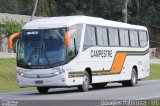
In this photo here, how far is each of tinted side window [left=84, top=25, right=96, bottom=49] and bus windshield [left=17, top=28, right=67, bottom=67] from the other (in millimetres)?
1695

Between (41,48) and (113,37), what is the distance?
236 inches

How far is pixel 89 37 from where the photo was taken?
2936cm

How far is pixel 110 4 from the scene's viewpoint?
9831 cm

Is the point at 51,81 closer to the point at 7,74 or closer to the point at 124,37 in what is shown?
the point at 124,37

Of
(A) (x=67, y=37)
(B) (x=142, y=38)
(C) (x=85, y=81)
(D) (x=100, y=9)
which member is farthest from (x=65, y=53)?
(D) (x=100, y=9)

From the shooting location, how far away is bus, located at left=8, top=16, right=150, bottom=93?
89.2 feet

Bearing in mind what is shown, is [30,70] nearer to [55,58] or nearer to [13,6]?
[55,58]

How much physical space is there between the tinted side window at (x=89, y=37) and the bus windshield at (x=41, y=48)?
5.56 ft

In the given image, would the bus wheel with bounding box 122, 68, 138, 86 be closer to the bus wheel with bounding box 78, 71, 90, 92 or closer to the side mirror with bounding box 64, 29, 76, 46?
the bus wheel with bounding box 78, 71, 90, 92

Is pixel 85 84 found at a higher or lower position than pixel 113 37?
lower

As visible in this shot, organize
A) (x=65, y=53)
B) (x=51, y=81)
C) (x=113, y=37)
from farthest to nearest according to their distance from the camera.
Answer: (x=113, y=37) < (x=65, y=53) < (x=51, y=81)

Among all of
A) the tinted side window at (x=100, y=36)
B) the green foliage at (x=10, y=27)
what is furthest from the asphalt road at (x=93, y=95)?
the green foliage at (x=10, y=27)

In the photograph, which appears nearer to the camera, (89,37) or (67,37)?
(67,37)

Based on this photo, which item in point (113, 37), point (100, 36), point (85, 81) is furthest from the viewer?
point (113, 37)
